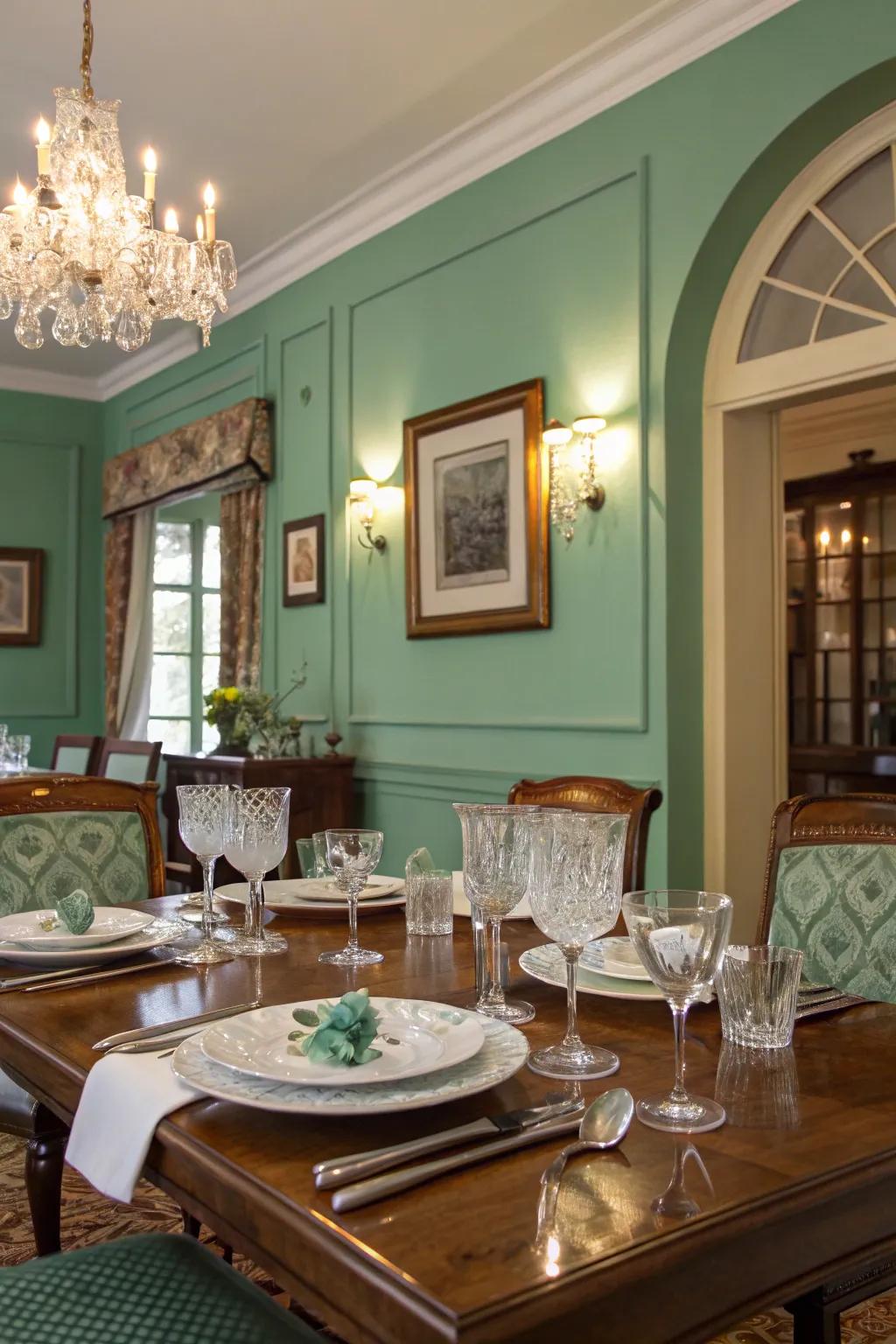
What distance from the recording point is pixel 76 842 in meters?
2.30

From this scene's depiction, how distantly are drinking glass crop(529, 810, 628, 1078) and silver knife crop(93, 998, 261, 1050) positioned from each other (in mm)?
344

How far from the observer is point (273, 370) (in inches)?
216

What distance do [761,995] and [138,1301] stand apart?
2.20ft

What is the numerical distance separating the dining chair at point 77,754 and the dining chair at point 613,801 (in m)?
3.03

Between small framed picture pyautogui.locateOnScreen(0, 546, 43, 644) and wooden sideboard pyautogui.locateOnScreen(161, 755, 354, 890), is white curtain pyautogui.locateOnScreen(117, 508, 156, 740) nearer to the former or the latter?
small framed picture pyautogui.locateOnScreen(0, 546, 43, 644)

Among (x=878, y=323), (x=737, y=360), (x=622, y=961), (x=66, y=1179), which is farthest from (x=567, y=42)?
(x=66, y=1179)

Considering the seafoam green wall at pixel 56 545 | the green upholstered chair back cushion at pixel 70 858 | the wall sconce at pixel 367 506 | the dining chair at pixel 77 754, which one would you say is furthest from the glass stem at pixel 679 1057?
the seafoam green wall at pixel 56 545

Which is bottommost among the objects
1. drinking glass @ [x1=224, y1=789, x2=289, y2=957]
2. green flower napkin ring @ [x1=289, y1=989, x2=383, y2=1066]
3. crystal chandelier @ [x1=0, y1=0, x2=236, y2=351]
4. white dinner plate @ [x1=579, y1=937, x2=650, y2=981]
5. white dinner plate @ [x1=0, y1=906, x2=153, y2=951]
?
white dinner plate @ [x1=579, y1=937, x2=650, y2=981]

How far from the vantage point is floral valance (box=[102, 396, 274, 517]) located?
5453 mm

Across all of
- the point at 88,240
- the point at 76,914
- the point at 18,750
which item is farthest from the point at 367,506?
the point at 76,914

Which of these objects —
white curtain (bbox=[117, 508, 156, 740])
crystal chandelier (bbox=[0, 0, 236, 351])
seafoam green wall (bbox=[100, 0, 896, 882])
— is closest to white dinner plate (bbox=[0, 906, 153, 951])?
crystal chandelier (bbox=[0, 0, 236, 351])

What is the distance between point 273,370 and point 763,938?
14.1 feet

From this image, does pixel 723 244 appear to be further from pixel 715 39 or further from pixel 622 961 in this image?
pixel 622 961

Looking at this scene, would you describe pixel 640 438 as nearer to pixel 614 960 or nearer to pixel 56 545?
pixel 614 960
